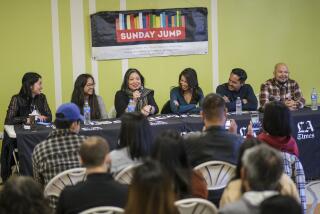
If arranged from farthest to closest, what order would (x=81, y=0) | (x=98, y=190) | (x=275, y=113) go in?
(x=81, y=0), (x=275, y=113), (x=98, y=190)

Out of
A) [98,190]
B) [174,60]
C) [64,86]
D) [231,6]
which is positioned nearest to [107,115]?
[64,86]

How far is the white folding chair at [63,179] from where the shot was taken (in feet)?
10.0

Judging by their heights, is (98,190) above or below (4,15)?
below

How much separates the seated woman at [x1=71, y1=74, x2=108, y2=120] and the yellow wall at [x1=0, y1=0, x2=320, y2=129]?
2.80 feet

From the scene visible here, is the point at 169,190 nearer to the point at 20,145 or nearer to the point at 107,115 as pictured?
the point at 20,145

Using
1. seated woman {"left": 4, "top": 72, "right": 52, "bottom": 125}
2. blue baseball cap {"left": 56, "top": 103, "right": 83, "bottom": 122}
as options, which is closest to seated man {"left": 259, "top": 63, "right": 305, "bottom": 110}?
seated woman {"left": 4, "top": 72, "right": 52, "bottom": 125}

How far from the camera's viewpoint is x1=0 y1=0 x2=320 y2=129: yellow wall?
245 inches

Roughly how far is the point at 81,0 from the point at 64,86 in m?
1.02

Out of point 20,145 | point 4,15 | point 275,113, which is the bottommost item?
point 20,145

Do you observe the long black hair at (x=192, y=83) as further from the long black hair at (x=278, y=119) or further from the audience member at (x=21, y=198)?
the audience member at (x=21, y=198)

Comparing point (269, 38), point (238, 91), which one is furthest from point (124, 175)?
point (269, 38)

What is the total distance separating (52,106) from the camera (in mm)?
6375

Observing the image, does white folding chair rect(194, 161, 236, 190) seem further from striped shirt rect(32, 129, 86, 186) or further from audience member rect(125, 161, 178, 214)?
audience member rect(125, 161, 178, 214)

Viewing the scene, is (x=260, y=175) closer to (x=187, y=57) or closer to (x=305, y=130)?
(x=305, y=130)
